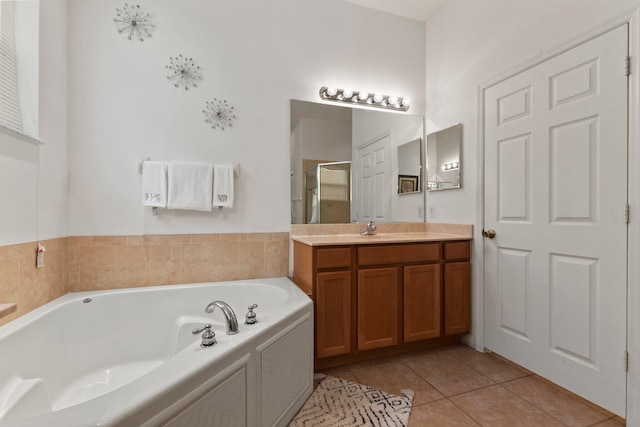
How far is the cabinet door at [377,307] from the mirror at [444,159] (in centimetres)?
98

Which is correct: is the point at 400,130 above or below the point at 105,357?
above

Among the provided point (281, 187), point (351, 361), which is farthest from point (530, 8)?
point (351, 361)

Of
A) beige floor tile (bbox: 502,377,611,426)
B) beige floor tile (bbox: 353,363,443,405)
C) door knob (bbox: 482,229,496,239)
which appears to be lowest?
beige floor tile (bbox: 353,363,443,405)

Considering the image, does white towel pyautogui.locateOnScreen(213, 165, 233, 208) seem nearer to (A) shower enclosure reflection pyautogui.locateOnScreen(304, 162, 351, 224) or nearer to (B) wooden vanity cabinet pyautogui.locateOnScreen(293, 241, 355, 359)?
(A) shower enclosure reflection pyautogui.locateOnScreen(304, 162, 351, 224)

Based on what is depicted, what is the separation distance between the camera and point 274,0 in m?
2.29

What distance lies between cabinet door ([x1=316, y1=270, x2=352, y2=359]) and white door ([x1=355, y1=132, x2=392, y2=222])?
0.79 meters

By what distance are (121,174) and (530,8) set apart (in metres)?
2.88

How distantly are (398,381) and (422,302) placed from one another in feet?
1.85

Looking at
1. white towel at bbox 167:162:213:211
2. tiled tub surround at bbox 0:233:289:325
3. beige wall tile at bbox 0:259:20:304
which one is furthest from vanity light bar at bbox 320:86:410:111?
beige wall tile at bbox 0:259:20:304

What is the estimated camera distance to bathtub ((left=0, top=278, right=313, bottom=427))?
818 millimetres

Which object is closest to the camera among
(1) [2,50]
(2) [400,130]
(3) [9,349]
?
(3) [9,349]

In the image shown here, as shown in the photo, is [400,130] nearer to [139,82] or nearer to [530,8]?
[530,8]

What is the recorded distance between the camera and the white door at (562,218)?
1449mm

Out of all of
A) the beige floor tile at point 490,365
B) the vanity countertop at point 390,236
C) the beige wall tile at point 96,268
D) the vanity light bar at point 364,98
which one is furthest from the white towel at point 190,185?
the beige floor tile at point 490,365
